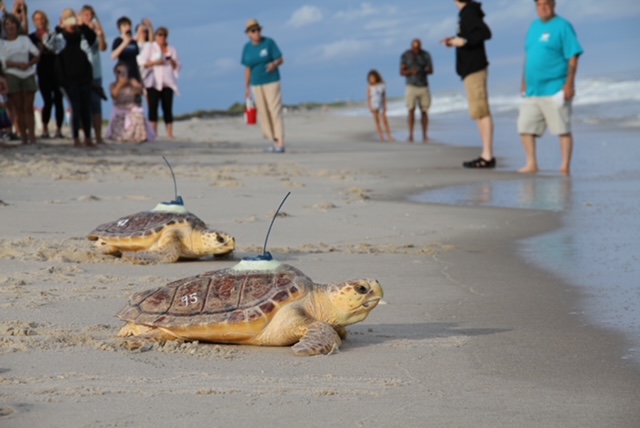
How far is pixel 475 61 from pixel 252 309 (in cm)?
1031

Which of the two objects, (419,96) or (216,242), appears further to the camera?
(419,96)

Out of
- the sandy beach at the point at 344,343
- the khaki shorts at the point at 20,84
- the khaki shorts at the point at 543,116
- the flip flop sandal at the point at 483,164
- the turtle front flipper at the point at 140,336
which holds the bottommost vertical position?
the flip flop sandal at the point at 483,164

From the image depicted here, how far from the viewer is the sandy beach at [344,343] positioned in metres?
3.60

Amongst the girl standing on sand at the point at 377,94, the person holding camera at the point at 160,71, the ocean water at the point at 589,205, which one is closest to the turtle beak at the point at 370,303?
the ocean water at the point at 589,205

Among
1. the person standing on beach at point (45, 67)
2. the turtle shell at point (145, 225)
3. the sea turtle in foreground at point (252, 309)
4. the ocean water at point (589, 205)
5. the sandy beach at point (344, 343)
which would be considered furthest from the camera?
the person standing on beach at point (45, 67)

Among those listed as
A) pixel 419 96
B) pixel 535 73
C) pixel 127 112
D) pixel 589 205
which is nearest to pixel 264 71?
pixel 127 112

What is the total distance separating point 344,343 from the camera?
469 cm

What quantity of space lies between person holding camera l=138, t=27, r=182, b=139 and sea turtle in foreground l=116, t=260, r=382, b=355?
583 inches

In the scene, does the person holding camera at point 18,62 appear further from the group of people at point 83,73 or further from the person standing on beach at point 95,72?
the person standing on beach at point 95,72

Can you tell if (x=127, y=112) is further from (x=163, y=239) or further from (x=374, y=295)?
(x=374, y=295)

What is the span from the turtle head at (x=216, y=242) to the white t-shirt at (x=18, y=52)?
31.4 ft

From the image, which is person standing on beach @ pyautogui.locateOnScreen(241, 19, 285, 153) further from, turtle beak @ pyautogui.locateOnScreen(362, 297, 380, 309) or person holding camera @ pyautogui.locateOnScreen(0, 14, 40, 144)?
turtle beak @ pyautogui.locateOnScreen(362, 297, 380, 309)

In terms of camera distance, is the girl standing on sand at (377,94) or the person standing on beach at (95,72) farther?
the girl standing on sand at (377,94)

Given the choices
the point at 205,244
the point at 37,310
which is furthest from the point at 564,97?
the point at 37,310
